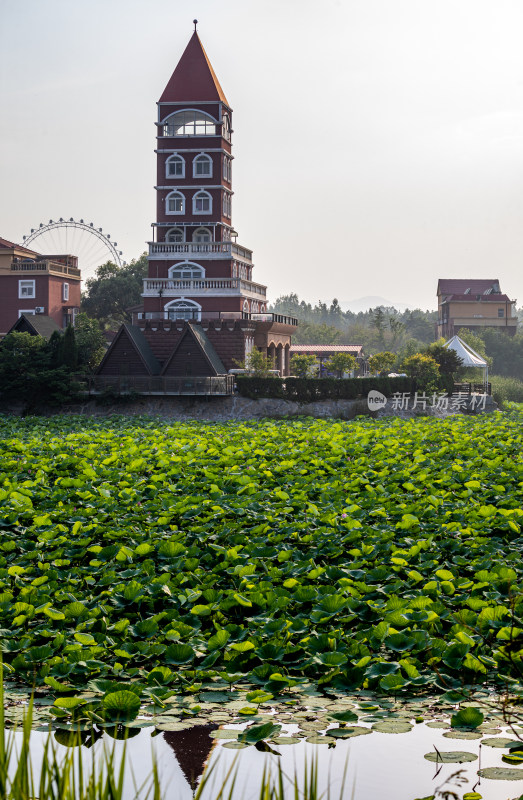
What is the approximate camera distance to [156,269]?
A: 39.4m

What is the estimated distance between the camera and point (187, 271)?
3912 centimetres

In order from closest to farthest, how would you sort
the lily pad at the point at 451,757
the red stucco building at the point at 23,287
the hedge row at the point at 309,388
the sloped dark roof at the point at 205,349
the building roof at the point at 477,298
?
the lily pad at the point at 451,757
the hedge row at the point at 309,388
the sloped dark roof at the point at 205,349
the red stucco building at the point at 23,287
the building roof at the point at 477,298

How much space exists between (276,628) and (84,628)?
161 centimetres

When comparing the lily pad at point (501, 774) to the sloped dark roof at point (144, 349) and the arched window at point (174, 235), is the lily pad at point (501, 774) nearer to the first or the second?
the sloped dark roof at point (144, 349)

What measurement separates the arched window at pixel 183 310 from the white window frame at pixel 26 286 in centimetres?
1293

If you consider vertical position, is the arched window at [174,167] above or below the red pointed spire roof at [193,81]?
below

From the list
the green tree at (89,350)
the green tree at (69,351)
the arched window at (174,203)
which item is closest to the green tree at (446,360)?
the arched window at (174,203)

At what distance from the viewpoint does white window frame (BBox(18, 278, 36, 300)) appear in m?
48.0

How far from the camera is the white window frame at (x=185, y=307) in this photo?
126 ft

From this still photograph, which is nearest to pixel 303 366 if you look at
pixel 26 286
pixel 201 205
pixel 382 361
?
pixel 382 361

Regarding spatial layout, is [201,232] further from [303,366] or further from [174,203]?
[303,366]

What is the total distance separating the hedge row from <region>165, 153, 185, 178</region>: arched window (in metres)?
12.0

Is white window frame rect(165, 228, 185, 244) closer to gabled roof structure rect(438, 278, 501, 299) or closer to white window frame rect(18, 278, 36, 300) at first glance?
white window frame rect(18, 278, 36, 300)

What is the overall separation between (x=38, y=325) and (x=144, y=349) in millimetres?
9440
